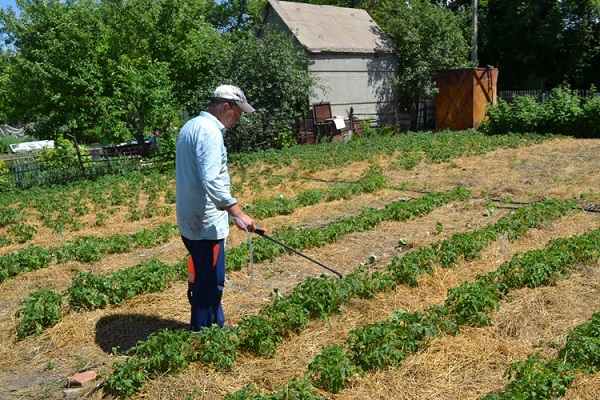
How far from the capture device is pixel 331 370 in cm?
424

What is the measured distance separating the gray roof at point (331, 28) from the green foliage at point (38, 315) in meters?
17.4

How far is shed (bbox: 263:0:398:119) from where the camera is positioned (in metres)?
22.5

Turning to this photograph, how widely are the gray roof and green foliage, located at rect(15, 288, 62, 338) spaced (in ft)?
57.1

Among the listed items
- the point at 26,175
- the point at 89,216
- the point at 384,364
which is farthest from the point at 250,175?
the point at 384,364

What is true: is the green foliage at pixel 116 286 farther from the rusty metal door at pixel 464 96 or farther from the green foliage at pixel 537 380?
the rusty metal door at pixel 464 96

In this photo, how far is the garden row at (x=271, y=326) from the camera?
4.38 meters

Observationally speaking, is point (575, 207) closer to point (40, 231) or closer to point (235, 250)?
point (235, 250)

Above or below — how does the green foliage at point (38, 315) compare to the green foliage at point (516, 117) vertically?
below

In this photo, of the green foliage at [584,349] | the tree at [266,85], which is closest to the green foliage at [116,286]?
the green foliage at [584,349]

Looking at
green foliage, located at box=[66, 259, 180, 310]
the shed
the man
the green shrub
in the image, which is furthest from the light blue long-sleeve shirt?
the green shrub

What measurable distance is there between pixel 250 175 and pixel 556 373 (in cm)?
1115

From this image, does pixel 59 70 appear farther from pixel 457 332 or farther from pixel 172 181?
pixel 457 332

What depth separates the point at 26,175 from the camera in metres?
16.3

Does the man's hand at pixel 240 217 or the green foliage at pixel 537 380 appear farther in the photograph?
the man's hand at pixel 240 217
